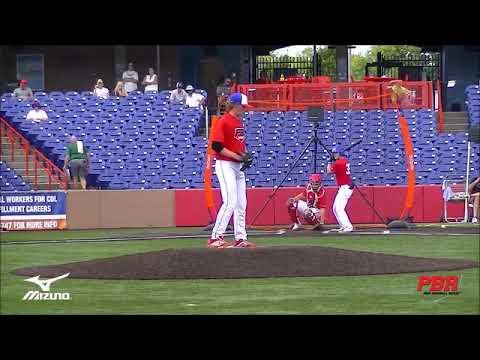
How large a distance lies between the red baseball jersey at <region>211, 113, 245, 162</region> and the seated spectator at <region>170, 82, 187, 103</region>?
11.3 metres

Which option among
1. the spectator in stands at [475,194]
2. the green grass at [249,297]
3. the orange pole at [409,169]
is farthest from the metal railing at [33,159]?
the green grass at [249,297]

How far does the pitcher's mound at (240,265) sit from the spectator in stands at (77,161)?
1015cm

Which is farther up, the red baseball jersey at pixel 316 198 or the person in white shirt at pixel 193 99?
the person in white shirt at pixel 193 99

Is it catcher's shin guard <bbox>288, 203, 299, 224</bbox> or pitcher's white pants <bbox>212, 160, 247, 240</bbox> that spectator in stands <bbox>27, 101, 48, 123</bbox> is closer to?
catcher's shin guard <bbox>288, 203, 299, 224</bbox>

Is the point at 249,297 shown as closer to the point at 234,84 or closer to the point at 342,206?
the point at 342,206

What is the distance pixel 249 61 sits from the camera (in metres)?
28.7

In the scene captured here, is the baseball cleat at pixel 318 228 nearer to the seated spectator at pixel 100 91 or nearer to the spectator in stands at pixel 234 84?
the spectator in stands at pixel 234 84

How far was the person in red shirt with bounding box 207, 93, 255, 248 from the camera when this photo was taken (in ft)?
50.3

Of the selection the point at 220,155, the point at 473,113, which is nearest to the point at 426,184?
the point at 473,113

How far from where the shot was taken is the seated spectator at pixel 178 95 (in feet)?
88.1

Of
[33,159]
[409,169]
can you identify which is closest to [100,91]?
[33,159]

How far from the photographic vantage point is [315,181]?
75.3ft

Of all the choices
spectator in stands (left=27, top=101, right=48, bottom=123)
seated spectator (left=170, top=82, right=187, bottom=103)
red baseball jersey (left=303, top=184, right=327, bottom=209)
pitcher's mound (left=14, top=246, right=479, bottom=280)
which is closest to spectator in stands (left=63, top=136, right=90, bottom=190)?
spectator in stands (left=27, top=101, right=48, bottom=123)

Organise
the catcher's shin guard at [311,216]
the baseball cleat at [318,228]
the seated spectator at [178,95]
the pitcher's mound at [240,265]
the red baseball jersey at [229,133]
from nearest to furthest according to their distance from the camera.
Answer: the pitcher's mound at [240,265] → the red baseball jersey at [229,133] → the baseball cleat at [318,228] → the catcher's shin guard at [311,216] → the seated spectator at [178,95]
